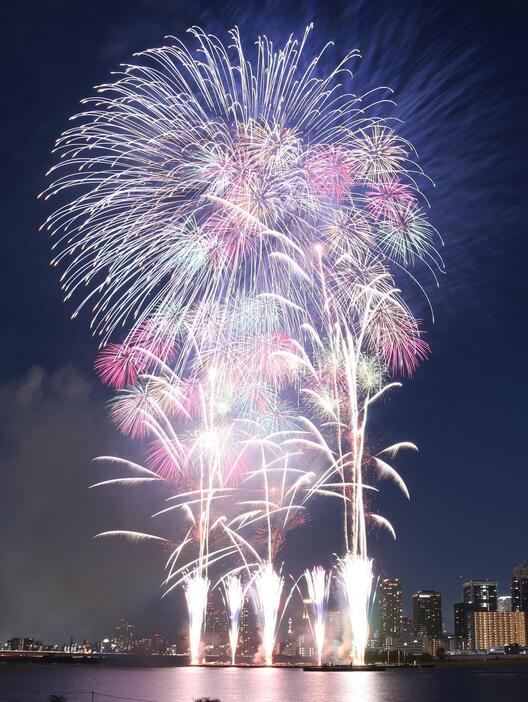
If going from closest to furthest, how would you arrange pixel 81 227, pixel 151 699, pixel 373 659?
pixel 81 227 < pixel 151 699 < pixel 373 659

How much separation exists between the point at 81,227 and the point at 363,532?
23116mm

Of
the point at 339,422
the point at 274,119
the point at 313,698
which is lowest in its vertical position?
the point at 313,698

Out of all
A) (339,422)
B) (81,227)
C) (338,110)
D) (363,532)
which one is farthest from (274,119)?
(363,532)

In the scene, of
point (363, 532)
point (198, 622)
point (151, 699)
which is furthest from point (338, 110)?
point (198, 622)

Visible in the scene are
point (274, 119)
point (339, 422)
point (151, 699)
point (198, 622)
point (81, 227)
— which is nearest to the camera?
point (274, 119)

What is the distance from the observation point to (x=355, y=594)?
1817 inches

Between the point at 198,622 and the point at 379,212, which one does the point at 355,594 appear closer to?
the point at 198,622

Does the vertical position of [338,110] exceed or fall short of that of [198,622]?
it exceeds it

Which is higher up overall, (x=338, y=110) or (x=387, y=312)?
(x=338, y=110)

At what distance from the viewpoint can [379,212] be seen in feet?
114

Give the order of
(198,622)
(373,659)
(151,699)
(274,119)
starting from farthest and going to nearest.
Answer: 1. (373,659)
2. (198,622)
3. (151,699)
4. (274,119)

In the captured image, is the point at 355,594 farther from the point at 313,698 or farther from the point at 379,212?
the point at 379,212

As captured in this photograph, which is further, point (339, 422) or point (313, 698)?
point (339, 422)

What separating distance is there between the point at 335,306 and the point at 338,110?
11028 mm
